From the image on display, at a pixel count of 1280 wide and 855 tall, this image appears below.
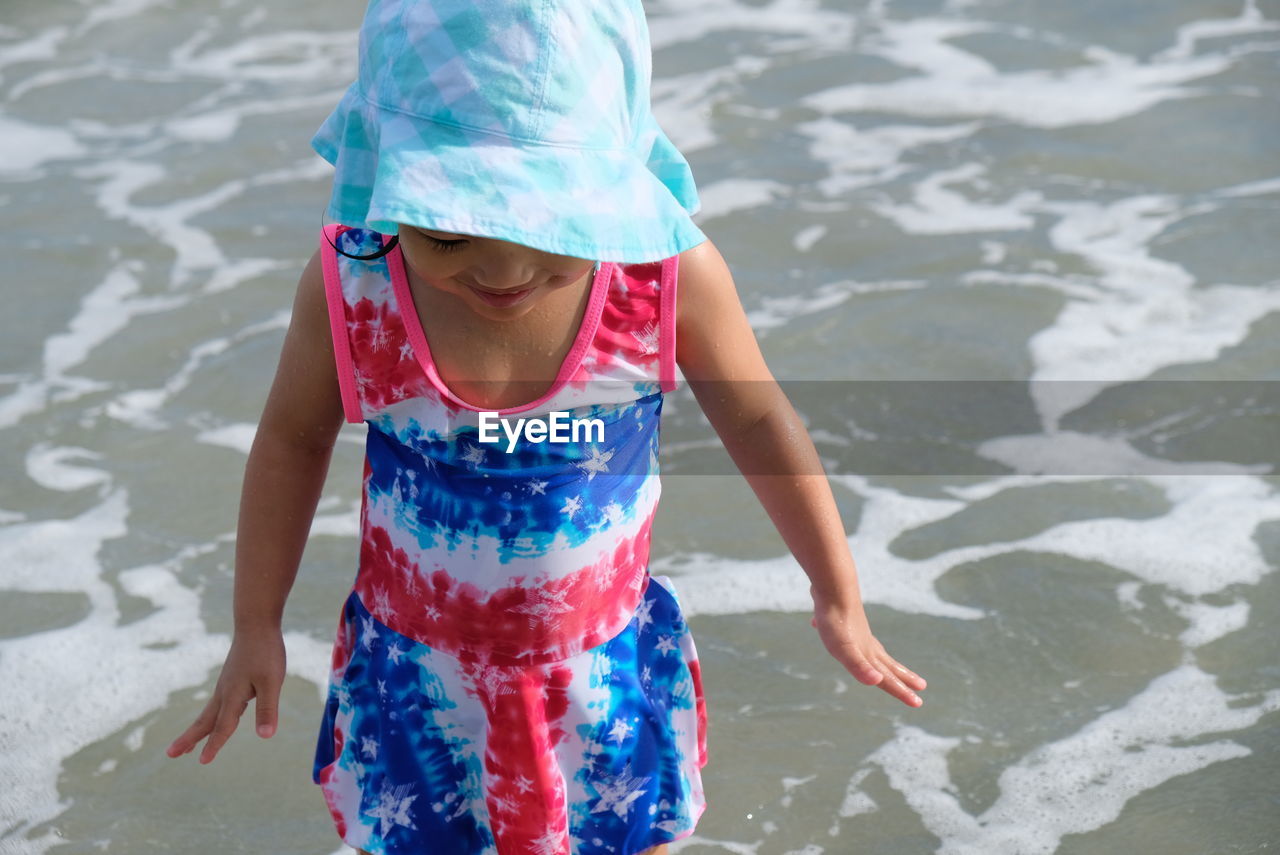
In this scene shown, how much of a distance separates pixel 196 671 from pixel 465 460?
61.9 inches

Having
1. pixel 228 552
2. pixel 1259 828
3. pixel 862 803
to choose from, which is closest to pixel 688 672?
pixel 862 803

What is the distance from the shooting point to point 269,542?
2.20 metres

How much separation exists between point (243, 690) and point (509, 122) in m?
0.99

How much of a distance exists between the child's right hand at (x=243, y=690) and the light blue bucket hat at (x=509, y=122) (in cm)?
77

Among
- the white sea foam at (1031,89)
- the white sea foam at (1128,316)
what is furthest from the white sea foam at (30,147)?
the white sea foam at (1128,316)

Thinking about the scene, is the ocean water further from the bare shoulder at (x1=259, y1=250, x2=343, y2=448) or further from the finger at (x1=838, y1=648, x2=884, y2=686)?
the bare shoulder at (x1=259, y1=250, x2=343, y2=448)

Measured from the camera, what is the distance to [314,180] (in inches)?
238

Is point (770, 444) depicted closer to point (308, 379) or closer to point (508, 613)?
point (508, 613)

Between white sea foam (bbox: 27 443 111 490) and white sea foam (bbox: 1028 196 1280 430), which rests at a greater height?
white sea foam (bbox: 27 443 111 490)

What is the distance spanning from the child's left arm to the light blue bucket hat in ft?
1.03

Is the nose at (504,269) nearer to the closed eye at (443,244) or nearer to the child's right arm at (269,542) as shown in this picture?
the closed eye at (443,244)

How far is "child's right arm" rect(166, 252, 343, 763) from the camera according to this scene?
2.14m

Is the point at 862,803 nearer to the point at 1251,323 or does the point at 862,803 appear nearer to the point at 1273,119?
the point at 1251,323

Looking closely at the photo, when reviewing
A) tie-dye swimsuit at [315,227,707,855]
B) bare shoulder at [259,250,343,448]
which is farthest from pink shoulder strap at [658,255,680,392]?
bare shoulder at [259,250,343,448]
